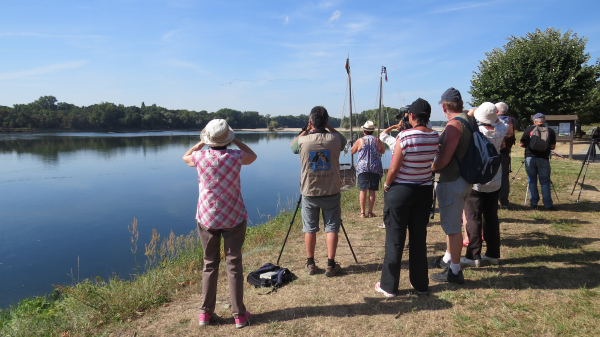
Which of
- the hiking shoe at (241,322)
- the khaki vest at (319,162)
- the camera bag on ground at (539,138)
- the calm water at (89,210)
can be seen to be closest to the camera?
the hiking shoe at (241,322)

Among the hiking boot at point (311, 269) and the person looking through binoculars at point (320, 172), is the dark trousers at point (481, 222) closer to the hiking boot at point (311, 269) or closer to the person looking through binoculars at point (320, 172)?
the person looking through binoculars at point (320, 172)

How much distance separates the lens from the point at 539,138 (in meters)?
5.45

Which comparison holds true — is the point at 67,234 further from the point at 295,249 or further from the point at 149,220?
the point at 295,249

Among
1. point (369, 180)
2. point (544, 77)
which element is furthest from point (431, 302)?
point (544, 77)

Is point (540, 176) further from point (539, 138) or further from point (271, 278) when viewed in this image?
point (271, 278)

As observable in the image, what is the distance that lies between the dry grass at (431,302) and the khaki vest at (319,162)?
1.02 metres

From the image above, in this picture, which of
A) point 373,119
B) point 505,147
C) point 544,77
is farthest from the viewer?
point 373,119

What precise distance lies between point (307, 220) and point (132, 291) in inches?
78.6

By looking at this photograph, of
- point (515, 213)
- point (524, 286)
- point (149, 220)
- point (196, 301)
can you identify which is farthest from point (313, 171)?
point (149, 220)

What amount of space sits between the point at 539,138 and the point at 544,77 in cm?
1373

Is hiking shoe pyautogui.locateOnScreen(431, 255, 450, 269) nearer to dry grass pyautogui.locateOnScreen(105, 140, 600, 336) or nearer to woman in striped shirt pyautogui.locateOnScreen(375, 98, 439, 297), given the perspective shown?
dry grass pyautogui.locateOnScreen(105, 140, 600, 336)

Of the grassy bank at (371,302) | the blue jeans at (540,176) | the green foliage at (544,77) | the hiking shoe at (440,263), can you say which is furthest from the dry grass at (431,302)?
the green foliage at (544,77)

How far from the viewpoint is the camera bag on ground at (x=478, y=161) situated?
2.95 m

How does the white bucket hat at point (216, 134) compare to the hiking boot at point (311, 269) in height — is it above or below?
above
